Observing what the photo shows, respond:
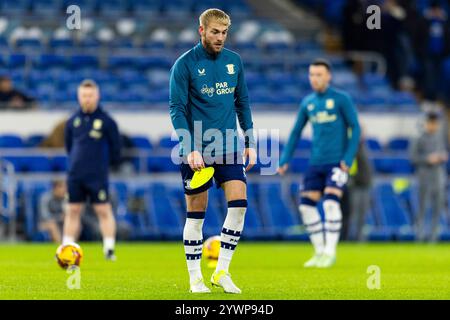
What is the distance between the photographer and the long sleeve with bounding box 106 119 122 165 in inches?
677

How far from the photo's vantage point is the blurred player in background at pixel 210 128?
10906 mm

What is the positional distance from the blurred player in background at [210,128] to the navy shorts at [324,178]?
5.15 meters

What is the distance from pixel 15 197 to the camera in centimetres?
2381

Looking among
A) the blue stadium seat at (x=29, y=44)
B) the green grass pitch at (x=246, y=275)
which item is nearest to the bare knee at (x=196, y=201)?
the green grass pitch at (x=246, y=275)

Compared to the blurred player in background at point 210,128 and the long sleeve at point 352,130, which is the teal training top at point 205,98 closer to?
the blurred player in background at point 210,128

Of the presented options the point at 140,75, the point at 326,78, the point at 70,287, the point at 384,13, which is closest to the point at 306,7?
the point at 384,13

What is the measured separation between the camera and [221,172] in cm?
1105

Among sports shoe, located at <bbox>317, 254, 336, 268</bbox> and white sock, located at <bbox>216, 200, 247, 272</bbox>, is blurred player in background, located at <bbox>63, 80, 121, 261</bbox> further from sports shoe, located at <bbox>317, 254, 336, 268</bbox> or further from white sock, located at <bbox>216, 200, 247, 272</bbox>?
white sock, located at <bbox>216, 200, 247, 272</bbox>

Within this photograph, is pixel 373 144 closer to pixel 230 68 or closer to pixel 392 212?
pixel 392 212

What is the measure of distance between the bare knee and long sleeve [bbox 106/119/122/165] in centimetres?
628

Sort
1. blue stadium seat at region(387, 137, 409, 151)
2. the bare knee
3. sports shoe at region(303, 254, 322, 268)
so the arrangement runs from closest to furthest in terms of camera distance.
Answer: the bare knee → sports shoe at region(303, 254, 322, 268) → blue stadium seat at region(387, 137, 409, 151)

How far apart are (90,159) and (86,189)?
0.42 m

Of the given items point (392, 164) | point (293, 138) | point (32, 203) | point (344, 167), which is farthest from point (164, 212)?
point (344, 167)

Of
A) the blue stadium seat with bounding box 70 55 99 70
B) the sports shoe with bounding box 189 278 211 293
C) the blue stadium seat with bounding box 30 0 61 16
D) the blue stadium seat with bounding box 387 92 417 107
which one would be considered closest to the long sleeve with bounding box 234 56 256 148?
the sports shoe with bounding box 189 278 211 293
